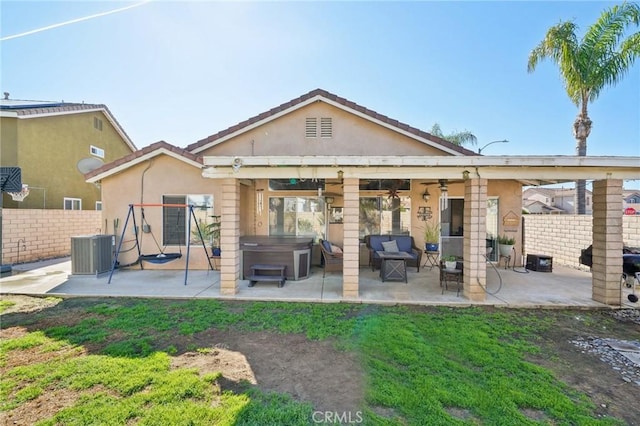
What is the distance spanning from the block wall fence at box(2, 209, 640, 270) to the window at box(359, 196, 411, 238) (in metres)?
4.87

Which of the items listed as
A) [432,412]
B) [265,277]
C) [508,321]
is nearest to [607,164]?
[508,321]

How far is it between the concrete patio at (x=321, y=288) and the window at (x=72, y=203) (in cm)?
633

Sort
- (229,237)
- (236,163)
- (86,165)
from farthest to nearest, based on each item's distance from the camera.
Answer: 1. (86,165)
2. (229,237)
3. (236,163)

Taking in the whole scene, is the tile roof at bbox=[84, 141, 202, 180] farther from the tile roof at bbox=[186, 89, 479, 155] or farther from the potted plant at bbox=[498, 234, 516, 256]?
the potted plant at bbox=[498, 234, 516, 256]

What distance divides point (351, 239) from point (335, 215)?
3886mm

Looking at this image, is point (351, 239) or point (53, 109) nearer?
point (351, 239)

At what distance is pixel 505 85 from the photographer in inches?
582

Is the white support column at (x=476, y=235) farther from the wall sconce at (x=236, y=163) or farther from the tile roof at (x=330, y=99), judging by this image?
the wall sconce at (x=236, y=163)

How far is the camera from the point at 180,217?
9273mm

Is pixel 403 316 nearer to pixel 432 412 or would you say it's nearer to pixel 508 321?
pixel 508 321

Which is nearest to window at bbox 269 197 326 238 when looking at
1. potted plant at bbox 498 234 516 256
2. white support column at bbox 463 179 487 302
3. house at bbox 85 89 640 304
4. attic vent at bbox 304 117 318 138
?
house at bbox 85 89 640 304

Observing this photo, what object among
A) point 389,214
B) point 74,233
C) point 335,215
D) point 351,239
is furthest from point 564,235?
point 74,233

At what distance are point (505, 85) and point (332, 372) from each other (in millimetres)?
17305

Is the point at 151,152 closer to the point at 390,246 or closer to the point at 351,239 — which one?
the point at 351,239
